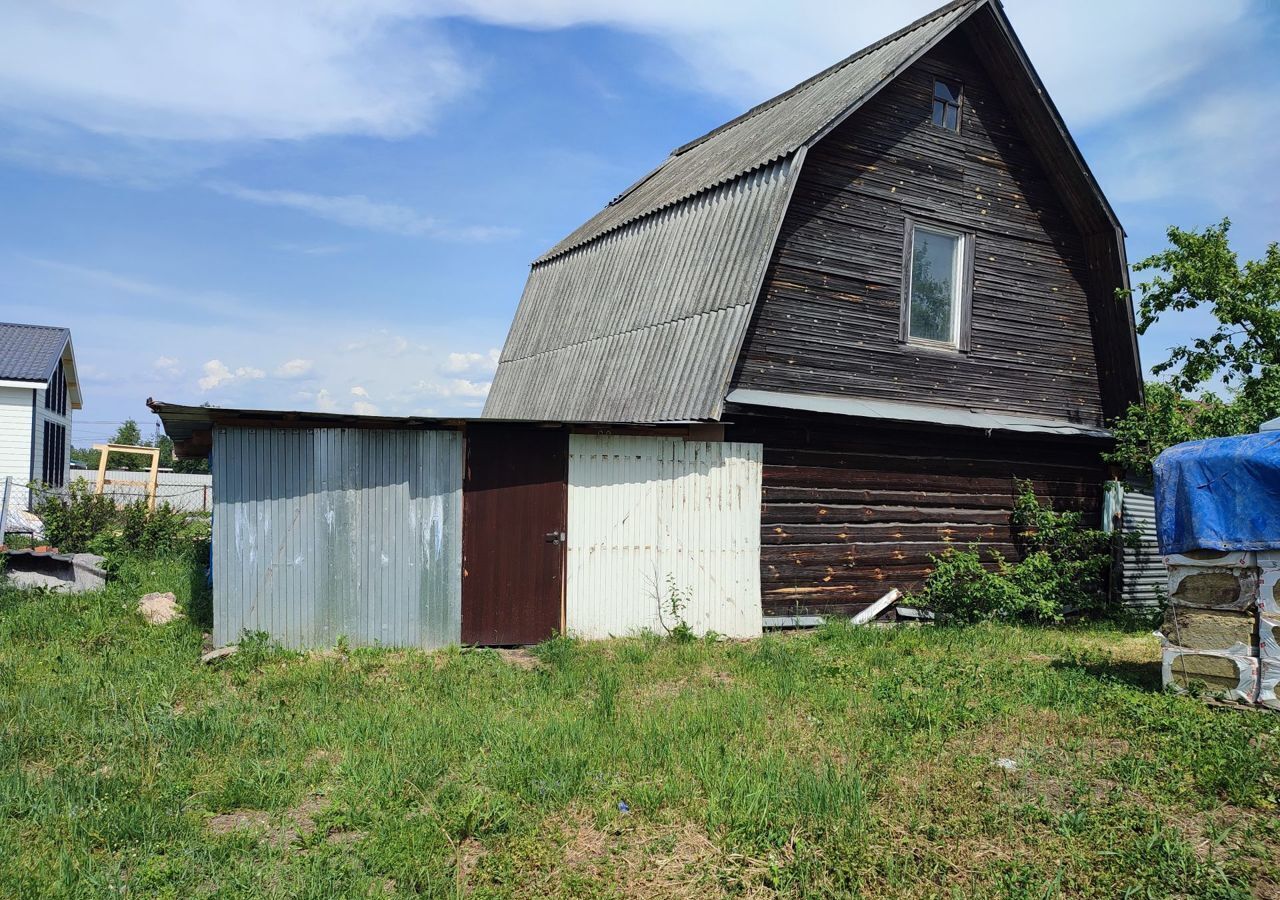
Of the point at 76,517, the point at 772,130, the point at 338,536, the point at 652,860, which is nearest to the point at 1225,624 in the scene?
the point at 652,860

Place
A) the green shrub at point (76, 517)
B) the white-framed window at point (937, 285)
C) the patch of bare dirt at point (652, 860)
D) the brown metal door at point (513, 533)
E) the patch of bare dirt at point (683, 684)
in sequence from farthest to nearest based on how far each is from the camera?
the green shrub at point (76, 517) → the white-framed window at point (937, 285) → the brown metal door at point (513, 533) → the patch of bare dirt at point (683, 684) → the patch of bare dirt at point (652, 860)

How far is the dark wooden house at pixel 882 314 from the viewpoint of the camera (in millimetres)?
11695

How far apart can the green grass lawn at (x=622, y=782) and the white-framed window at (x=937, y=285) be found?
19.4 ft

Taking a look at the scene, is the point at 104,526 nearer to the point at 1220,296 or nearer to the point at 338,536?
the point at 338,536

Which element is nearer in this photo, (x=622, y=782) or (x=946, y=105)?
(x=622, y=782)

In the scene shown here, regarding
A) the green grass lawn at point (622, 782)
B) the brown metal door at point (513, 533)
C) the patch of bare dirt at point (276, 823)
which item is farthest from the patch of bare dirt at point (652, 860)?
the brown metal door at point (513, 533)

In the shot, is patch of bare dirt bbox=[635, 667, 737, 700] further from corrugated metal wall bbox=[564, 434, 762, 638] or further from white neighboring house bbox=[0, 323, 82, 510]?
white neighboring house bbox=[0, 323, 82, 510]

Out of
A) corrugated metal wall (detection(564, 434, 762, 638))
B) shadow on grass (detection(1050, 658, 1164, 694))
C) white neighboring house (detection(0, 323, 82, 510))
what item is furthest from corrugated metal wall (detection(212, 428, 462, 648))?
white neighboring house (detection(0, 323, 82, 510))

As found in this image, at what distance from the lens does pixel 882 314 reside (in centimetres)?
1270

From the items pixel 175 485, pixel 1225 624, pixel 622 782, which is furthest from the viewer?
pixel 175 485

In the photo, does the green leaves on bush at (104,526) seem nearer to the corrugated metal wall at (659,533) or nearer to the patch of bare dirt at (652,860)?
the corrugated metal wall at (659,533)

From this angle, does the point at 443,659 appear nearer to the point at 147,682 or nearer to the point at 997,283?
the point at 147,682

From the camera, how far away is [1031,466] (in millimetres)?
14094

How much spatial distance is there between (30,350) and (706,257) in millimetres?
20921
